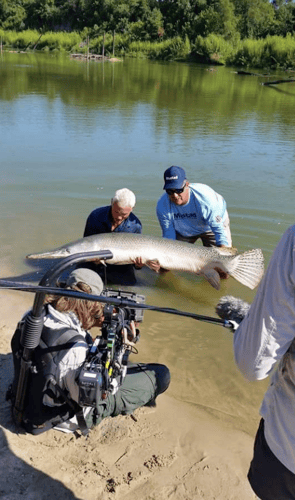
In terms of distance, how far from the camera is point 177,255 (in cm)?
608

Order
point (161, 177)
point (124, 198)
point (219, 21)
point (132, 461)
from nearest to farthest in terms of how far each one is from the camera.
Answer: point (132, 461) → point (124, 198) → point (161, 177) → point (219, 21)

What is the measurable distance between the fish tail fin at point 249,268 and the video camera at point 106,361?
3.24 meters

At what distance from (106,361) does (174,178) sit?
372 centimetres

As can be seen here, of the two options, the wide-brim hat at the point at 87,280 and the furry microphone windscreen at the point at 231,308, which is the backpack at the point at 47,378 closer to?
the wide-brim hat at the point at 87,280

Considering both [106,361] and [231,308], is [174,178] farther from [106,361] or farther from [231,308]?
[106,361]

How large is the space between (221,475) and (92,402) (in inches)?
51.3

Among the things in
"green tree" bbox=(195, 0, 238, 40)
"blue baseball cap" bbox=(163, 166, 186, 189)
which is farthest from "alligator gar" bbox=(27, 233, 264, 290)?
"green tree" bbox=(195, 0, 238, 40)

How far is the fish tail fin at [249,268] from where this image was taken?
607cm

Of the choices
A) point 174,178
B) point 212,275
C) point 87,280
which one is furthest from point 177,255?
point 87,280

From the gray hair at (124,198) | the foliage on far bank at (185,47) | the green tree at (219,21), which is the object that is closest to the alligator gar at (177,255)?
the gray hair at (124,198)

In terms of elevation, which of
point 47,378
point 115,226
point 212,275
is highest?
point 47,378

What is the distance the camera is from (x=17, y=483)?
2.98 m

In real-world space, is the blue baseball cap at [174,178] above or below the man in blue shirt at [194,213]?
above

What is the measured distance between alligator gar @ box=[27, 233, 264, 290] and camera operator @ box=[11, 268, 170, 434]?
240 centimetres
